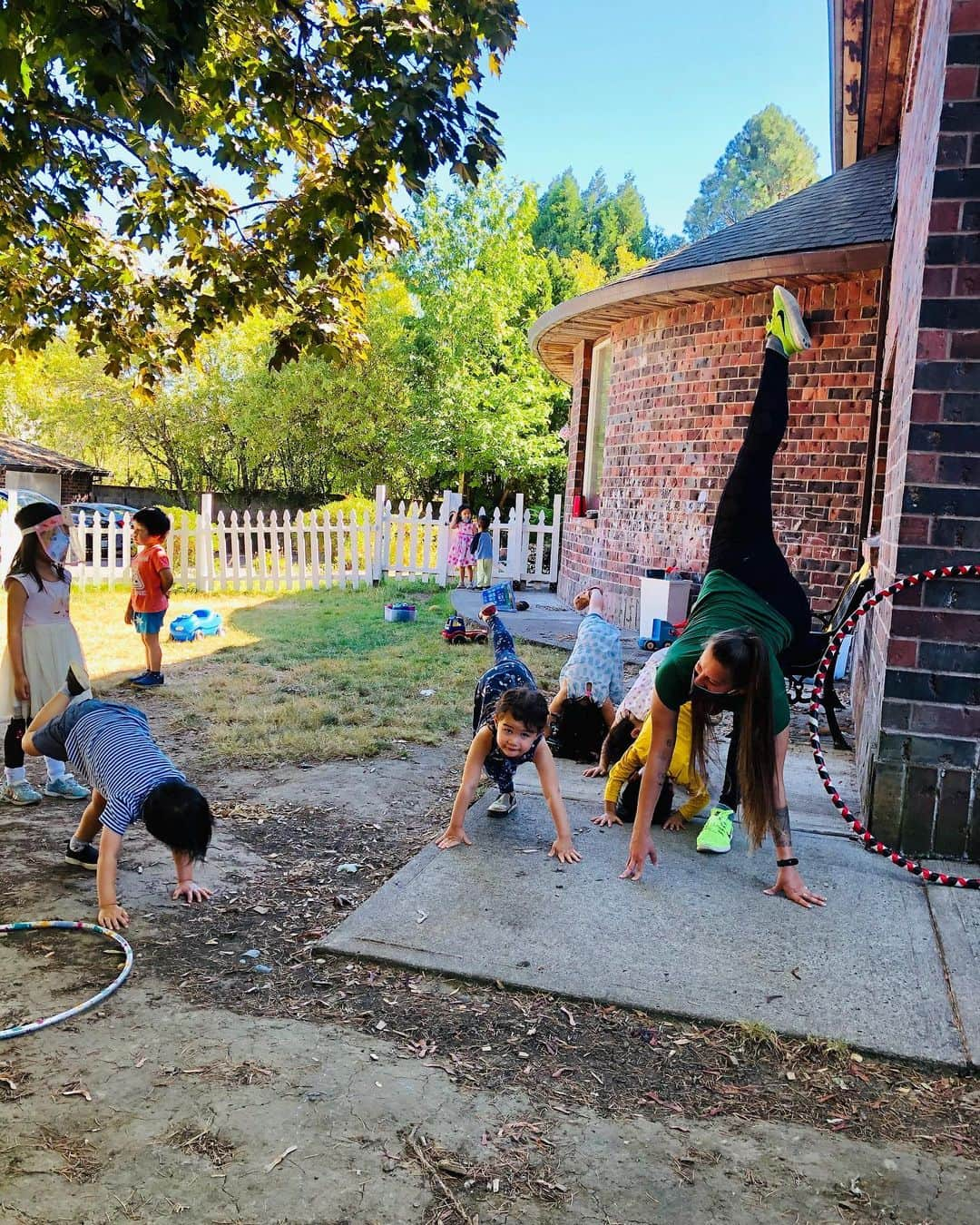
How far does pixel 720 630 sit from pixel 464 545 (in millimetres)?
12465

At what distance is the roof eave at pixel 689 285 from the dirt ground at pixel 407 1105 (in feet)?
24.9

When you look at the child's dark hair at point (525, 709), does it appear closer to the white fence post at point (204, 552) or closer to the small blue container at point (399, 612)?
the small blue container at point (399, 612)

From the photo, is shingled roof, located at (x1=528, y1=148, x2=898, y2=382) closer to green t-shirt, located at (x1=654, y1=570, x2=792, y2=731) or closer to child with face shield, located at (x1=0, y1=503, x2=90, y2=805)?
green t-shirt, located at (x1=654, y1=570, x2=792, y2=731)

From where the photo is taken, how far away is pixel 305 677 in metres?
8.64

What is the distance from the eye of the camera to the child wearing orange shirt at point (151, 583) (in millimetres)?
8273

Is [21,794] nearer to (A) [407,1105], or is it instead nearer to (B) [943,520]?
(A) [407,1105]

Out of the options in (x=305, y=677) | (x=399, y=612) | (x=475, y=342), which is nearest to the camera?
(x=305, y=677)

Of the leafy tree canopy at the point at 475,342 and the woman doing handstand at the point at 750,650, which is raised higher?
the leafy tree canopy at the point at 475,342

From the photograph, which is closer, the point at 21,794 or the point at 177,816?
the point at 177,816

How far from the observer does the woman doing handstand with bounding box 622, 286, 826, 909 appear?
3695 mm

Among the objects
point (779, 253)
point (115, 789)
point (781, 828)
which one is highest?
point (779, 253)

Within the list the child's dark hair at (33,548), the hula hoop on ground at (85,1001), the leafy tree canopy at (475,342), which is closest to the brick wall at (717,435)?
the child's dark hair at (33,548)

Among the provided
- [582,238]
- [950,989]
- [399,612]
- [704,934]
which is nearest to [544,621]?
[399,612]

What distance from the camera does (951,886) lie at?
13.1 ft
